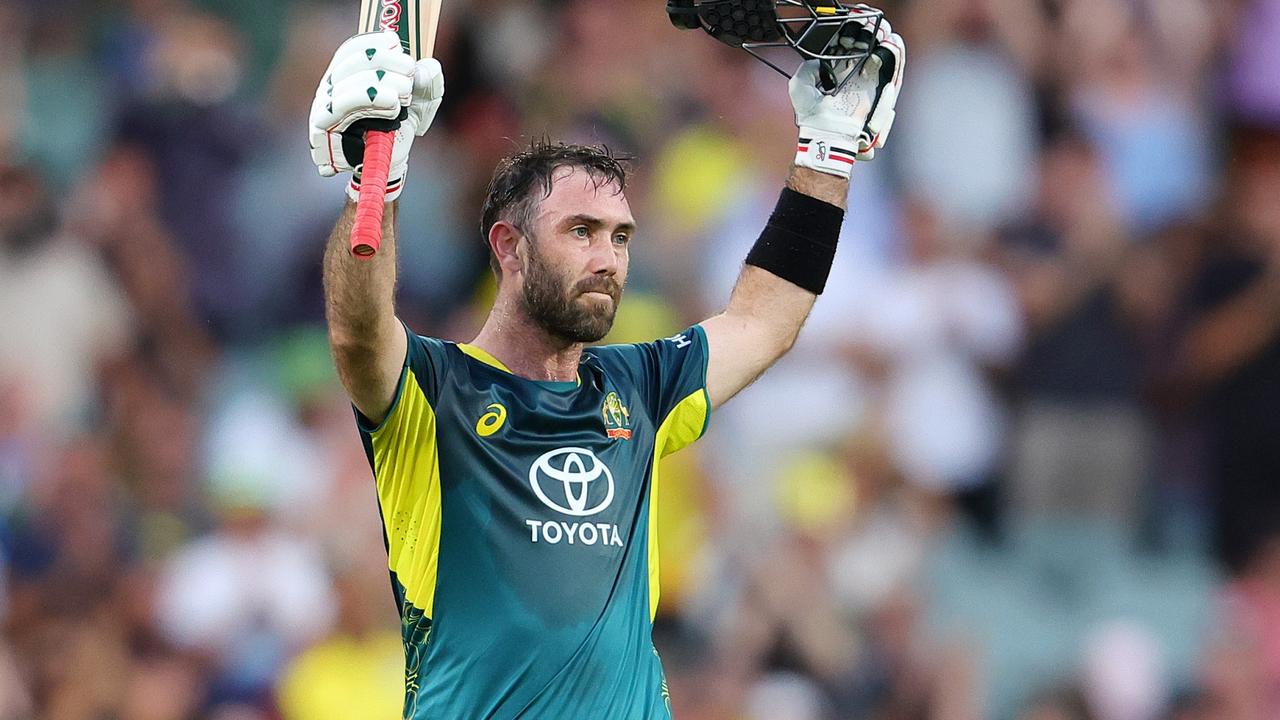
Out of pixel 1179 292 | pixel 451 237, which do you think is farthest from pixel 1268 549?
pixel 451 237

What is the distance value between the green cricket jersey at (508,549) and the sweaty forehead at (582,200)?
483 mm

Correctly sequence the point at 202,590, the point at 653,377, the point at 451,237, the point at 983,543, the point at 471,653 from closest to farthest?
the point at 471,653
the point at 653,377
the point at 202,590
the point at 983,543
the point at 451,237

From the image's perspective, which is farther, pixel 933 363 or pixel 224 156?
pixel 224 156

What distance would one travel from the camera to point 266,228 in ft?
37.0

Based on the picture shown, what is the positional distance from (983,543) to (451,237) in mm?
3604

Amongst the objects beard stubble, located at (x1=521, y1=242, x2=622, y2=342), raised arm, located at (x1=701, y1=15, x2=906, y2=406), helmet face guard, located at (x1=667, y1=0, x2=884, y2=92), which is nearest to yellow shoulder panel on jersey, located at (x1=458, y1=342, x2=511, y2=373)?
beard stubble, located at (x1=521, y1=242, x2=622, y2=342)

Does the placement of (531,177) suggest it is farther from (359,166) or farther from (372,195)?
(372,195)

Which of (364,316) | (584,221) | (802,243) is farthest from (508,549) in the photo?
(802,243)

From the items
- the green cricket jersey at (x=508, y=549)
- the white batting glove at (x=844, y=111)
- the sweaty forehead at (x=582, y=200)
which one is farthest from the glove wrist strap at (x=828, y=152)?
the green cricket jersey at (x=508, y=549)

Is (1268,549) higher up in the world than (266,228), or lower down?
lower down

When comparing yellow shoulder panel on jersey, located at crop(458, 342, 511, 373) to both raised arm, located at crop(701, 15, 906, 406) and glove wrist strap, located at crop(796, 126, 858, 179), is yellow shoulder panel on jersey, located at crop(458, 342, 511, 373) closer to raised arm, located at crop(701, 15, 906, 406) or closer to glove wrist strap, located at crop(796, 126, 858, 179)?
raised arm, located at crop(701, 15, 906, 406)

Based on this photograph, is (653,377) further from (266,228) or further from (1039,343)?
(266,228)

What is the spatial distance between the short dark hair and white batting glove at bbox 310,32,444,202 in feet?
2.29

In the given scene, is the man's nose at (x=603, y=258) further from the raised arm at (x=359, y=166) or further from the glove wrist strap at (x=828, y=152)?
the glove wrist strap at (x=828, y=152)
